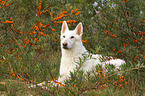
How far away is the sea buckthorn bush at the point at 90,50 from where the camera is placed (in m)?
2.79

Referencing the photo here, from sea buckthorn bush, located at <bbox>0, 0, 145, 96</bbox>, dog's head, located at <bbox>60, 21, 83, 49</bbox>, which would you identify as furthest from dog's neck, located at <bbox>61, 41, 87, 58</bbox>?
sea buckthorn bush, located at <bbox>0, 0, 145, 96</bbox>

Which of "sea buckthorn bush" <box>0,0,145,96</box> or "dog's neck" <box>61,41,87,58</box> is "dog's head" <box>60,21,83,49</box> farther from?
"sea buckthorn bush" <box>0,0,145,96</box>

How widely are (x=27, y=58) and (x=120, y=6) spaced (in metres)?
2.72

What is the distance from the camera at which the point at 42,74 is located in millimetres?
3125

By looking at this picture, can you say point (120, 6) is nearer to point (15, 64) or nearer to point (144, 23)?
point (144, 23)

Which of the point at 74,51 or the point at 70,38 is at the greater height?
the point at 70,38

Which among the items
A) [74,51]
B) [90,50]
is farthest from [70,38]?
[90,50]

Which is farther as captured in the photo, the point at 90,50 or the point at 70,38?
the point at 90,50

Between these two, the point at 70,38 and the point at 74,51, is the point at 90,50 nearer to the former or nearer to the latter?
the point at 74,51

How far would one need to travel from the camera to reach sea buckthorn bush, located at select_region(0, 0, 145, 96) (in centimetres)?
279

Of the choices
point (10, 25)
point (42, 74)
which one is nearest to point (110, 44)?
point (42, 74)

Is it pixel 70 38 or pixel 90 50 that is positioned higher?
pixel 70 38

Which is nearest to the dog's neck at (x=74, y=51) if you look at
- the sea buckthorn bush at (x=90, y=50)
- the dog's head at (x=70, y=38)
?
the dog's head at (x=70, y=38)

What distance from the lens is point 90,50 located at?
15.6 feet
